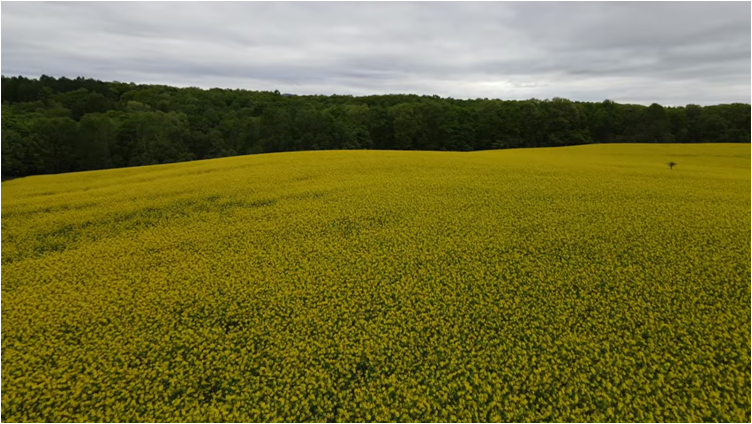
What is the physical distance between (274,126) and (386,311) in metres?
51.0

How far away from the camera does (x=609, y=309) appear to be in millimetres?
8047

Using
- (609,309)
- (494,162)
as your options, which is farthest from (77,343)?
(494,162)

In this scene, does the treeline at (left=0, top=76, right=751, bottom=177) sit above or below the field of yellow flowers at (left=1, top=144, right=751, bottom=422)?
above

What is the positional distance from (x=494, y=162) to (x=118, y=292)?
21064 mm

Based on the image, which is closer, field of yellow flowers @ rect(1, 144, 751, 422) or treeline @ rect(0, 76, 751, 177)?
field of yellow flowers @ rect(1, 144, 751, 422)

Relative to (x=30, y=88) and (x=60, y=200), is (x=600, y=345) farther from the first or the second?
(x=30, y=88)

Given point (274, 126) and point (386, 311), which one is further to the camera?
point (274, 126)

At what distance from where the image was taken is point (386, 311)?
8258mm

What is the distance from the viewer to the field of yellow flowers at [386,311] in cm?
625

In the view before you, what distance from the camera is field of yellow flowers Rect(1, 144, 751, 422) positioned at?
20.5 ft

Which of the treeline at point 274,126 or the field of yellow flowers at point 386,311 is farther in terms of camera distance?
the treeline at point 274,126

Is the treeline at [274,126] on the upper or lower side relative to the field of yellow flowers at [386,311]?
upper

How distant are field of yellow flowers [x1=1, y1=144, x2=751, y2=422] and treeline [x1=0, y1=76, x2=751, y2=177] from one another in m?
37.1

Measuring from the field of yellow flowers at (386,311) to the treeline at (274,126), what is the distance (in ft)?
122
